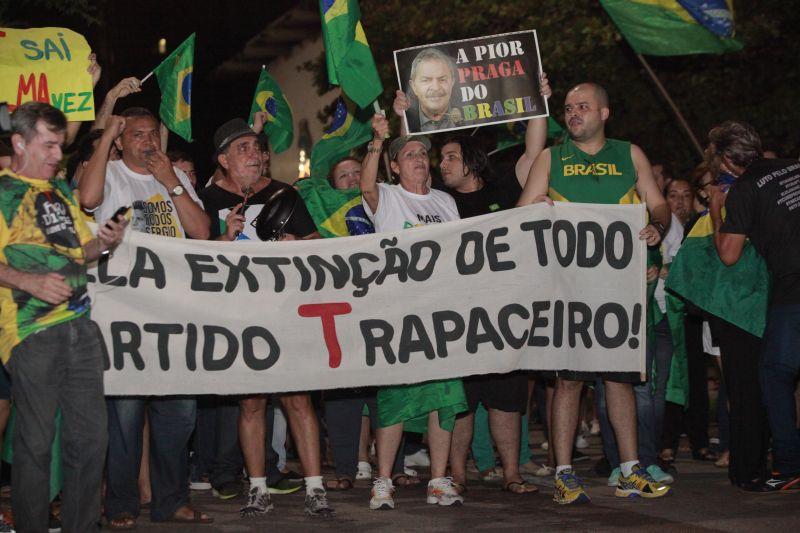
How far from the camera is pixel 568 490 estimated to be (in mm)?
7320

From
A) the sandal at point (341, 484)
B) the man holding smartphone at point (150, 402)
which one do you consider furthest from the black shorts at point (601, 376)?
the man holding smartphone at point (150, 402)

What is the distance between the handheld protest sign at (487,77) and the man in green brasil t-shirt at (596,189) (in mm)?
742

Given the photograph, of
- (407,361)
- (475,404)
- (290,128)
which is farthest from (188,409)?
(290,128)

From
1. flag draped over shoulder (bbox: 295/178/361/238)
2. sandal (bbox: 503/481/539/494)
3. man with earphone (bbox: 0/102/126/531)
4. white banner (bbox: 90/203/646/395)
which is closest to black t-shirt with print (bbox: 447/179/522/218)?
flag draped over shoulder (bbox: 295/178/361/238)

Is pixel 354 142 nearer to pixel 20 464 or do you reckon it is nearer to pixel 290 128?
pixel 290 128

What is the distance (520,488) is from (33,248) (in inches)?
146

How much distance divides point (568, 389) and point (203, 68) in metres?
39.0

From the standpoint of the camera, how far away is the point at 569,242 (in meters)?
7.54

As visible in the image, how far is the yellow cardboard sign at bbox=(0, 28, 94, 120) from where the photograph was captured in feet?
26.0

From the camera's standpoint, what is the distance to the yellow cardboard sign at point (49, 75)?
7.93 meters

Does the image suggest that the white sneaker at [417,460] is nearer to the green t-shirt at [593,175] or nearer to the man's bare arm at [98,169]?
the green t-shirt at [593,175]

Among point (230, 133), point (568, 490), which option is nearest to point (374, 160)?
point (230, 133)

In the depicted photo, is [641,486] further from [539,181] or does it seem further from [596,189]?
[539,181]

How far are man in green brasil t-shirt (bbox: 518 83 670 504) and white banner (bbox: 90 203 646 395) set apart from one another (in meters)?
0.14
